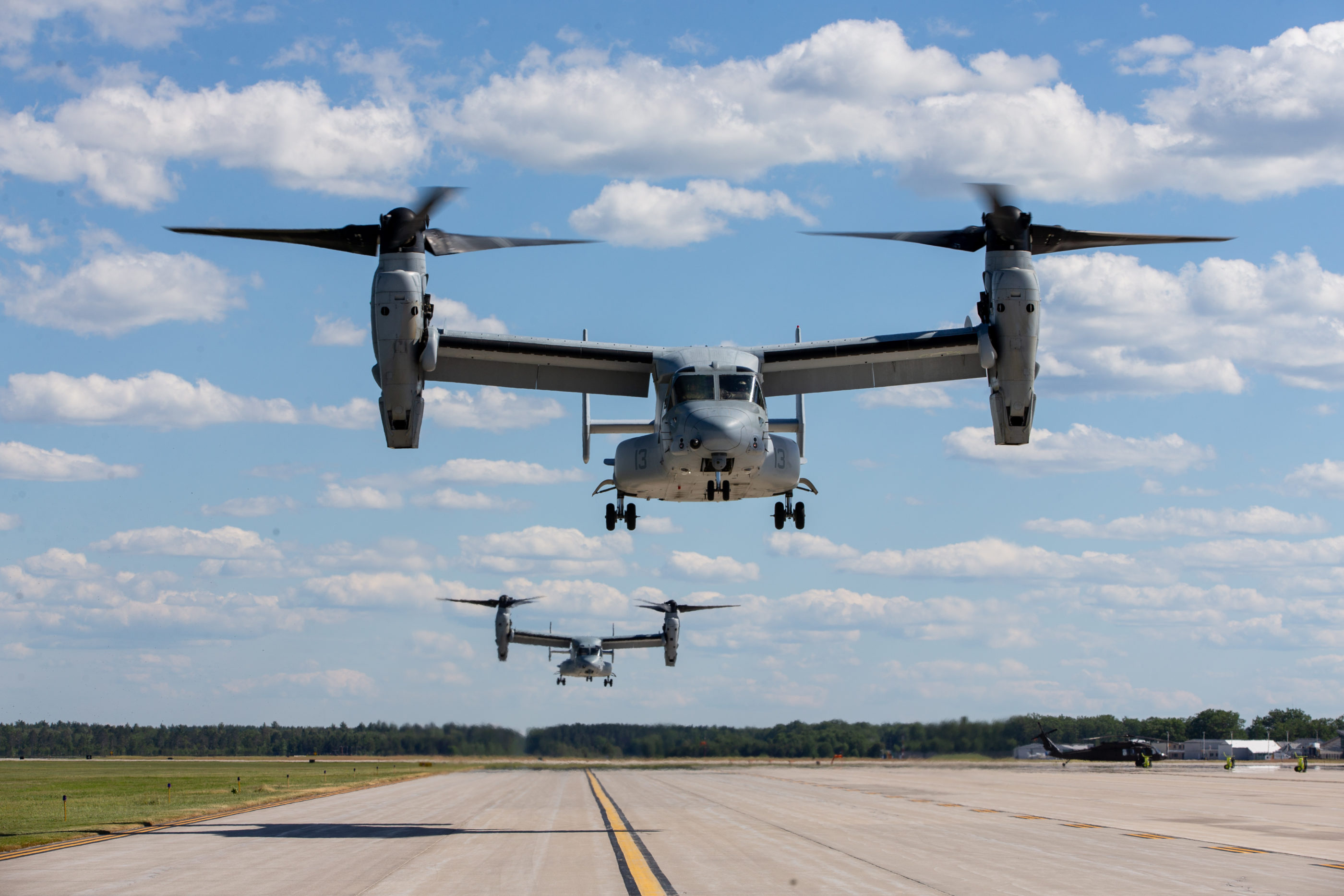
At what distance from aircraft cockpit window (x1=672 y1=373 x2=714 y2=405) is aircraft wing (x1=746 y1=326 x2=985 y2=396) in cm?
205

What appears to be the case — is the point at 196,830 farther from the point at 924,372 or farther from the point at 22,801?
the point at 22,801

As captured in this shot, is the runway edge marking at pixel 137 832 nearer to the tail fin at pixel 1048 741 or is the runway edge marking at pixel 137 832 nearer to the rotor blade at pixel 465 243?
the rotor blade at pixel 465 243

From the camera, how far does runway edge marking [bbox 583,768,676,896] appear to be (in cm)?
1452

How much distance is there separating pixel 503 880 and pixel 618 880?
5.24ft

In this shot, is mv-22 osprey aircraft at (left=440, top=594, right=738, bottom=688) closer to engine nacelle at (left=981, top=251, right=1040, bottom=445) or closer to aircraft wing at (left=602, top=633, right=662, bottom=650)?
aircraft wing at (left=602, top=633, right=662, bottom=650)

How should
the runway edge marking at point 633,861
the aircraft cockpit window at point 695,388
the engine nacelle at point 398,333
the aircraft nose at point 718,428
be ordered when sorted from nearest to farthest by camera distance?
the runway edge marking at point 633,861 < the engine nacelle at point 398,333 < the aircraft nose at point 718,428 < the aircraft cockpit window at point 695,388

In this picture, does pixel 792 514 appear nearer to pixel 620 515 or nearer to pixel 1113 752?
pixel 620 515

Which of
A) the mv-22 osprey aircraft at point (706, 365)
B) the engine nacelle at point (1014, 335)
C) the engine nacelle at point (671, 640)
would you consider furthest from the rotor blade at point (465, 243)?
the engine nacelle at point (671, 640)

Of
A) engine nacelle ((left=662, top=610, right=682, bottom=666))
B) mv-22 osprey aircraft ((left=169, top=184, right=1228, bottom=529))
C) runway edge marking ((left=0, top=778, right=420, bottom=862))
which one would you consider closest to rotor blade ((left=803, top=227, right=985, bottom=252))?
mv-22 osprey aircraft ((left=169, top=184, right=1228, bottom=529))

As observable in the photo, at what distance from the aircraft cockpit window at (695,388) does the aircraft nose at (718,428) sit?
648 millimetres

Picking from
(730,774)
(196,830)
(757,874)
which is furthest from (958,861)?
(730,774)

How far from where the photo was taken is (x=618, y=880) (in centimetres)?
1549

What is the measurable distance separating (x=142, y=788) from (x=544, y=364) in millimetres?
42643

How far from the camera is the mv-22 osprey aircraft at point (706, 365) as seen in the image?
20.2 meters
